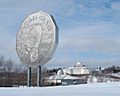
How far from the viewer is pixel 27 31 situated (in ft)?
102

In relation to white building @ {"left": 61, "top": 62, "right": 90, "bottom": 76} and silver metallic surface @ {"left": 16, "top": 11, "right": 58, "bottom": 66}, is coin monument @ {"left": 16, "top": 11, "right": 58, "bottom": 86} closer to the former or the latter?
silver metallic surface @ {"left": 16, "top": 11, "right": 58, "bottom": 66}

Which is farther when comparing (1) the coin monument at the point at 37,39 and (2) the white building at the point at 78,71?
(2) the white building at the point at 78,71

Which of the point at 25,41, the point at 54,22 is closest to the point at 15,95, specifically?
the point at 54,22

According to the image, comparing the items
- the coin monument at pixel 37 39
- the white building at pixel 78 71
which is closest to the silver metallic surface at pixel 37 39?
the coin monument at pixel 37 39

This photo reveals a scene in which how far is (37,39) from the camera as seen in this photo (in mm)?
29953

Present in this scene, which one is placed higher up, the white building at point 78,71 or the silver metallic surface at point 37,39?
the silver metallic surface at point 37,39

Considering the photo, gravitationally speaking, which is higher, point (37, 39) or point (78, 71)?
point (37, 39)

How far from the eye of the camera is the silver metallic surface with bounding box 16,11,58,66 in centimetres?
2888

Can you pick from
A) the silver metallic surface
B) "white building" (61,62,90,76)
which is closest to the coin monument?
the silver metallic surface

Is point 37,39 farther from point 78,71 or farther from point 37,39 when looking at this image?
point 78,71

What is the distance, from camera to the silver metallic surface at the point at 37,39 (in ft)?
94.7

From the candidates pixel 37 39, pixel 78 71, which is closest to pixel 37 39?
pixel 37 39

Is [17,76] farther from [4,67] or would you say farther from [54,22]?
[54,22]

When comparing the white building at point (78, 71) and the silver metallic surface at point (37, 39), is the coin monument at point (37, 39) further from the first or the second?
the white building at point (78, 71)
